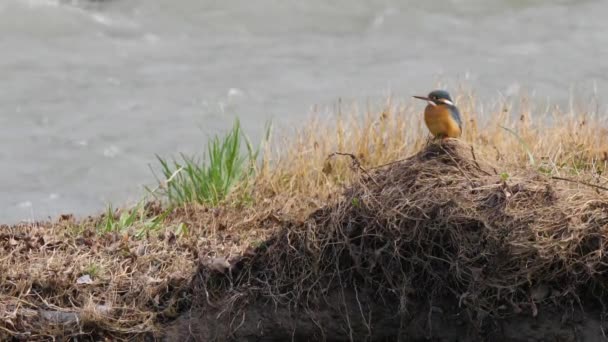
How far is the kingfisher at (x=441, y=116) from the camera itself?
6.48 m

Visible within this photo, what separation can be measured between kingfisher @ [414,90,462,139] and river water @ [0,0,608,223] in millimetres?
6377

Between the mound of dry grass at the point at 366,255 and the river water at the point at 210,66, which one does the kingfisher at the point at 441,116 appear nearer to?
the mound of dry grass at the point at 366,255

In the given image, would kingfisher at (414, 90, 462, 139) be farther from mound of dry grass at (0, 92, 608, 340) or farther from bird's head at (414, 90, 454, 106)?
mound of dry grass at (0, 92, 608, 340)

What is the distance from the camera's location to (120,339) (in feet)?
21.5

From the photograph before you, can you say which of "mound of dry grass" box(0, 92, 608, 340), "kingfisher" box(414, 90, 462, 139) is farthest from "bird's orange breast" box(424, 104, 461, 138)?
"mound of dry grass" box(0, 92, 608, 340)

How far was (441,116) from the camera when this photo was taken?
6477 mm

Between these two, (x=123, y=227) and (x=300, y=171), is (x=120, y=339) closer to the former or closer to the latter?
(x=123, y=227)

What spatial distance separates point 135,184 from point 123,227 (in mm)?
5456

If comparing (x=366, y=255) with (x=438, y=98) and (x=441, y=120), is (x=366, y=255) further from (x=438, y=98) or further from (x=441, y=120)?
(x=438, y=98)

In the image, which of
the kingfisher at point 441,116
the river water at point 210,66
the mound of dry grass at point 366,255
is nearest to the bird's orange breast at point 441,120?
the kingfisher at point 441,116

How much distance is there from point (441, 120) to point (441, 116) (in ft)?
0.08

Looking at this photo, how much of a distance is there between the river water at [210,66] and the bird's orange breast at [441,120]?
639 centimetres

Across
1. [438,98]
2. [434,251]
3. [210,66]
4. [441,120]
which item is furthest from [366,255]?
[210,66]

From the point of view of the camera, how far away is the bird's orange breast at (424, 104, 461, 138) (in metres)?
6.47
